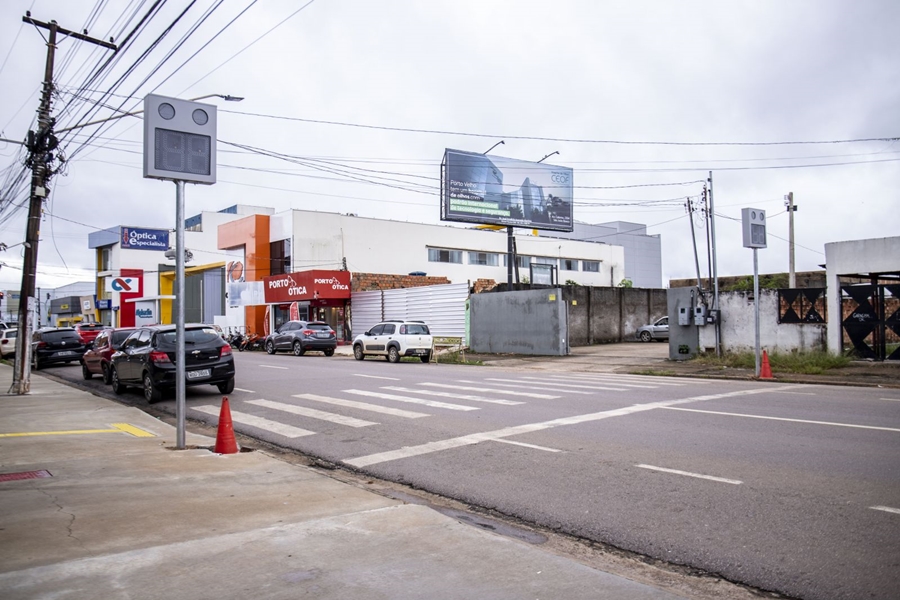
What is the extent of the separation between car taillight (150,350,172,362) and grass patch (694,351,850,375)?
16.2m

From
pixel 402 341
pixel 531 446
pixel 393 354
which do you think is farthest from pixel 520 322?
pixel 531 446

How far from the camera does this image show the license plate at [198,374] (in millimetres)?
14578

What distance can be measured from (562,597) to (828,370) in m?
17.1

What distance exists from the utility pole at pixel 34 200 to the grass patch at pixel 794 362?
779 inches

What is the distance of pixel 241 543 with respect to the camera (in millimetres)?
5105

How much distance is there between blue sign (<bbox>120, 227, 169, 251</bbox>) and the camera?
127ft

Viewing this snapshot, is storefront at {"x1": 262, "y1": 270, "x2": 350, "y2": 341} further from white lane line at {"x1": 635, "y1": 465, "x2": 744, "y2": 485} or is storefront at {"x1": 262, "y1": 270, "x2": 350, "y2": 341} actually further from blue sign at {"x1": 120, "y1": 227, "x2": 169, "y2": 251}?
white lane line at {"x1": 635, "y1": 465, "x2": 744, "y2": 485}

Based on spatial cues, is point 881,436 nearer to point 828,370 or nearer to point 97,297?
point 828,370

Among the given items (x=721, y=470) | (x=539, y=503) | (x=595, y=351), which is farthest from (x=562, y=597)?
(x=595, y=351)

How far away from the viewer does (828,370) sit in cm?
1820

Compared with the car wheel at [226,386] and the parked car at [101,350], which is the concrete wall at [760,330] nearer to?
the car wheel at [226,386]

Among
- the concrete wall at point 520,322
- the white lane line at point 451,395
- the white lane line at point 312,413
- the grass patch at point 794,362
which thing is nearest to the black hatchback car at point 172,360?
the white lane line at point 312,413

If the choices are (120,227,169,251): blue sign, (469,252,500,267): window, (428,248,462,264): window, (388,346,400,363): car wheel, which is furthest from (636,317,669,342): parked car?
(120,227,169,251): blue sign

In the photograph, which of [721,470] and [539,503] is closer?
[539,503]
